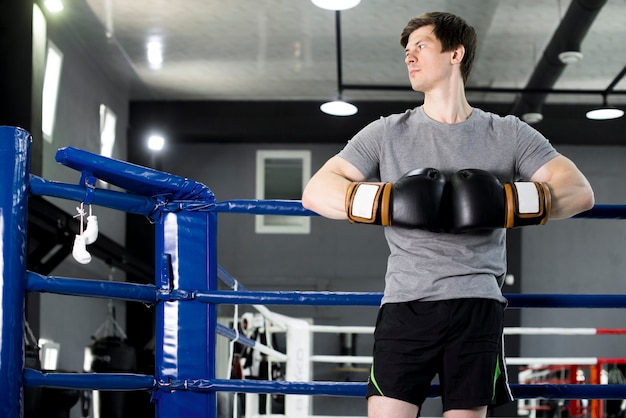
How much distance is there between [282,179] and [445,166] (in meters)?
9.61

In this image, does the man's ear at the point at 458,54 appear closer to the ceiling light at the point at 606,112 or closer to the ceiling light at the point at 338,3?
the ceiling light at the point at 338,3

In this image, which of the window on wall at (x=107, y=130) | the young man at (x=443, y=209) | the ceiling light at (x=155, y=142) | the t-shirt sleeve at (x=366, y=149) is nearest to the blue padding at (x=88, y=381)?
the young man at (x=443, y=209)

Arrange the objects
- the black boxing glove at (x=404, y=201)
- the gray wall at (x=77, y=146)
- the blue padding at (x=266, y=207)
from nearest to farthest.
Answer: the black boxing glove at (x=404, y=201) < the blue padding at (x=266, y=207) < the gray wall at (x=77, y=146)

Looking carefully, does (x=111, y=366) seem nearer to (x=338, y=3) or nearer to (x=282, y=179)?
(x=338, y=3)

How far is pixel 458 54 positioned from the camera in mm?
1602

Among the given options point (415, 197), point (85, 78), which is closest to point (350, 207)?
point (415, 197)

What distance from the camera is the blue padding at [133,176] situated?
5.23 ft

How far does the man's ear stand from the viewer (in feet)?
5.25

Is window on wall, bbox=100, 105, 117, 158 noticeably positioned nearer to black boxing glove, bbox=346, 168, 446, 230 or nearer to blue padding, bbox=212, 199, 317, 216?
blue padding, bbox=212, 199, 317, 216

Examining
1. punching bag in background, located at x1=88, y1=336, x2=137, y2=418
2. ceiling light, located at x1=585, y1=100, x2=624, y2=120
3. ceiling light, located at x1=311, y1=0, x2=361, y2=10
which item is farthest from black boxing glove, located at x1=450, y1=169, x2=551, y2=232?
ceiling light, located at x1=585, y1=100, x2=624, y2=120

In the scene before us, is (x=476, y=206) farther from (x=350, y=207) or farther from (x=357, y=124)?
(x=357, y=124)

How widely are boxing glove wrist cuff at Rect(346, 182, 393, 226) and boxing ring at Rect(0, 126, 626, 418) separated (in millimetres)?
344

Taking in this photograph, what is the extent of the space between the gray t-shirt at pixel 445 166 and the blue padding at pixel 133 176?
1.15ft

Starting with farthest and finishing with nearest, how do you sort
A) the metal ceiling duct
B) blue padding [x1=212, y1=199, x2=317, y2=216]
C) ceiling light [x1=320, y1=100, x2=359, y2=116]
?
ceiling light [x1=320, y1=100, x2=359, y2=116]
the metal ceiling duct
blue padding [x1=212, y1=199, x2=317, y2=216]
